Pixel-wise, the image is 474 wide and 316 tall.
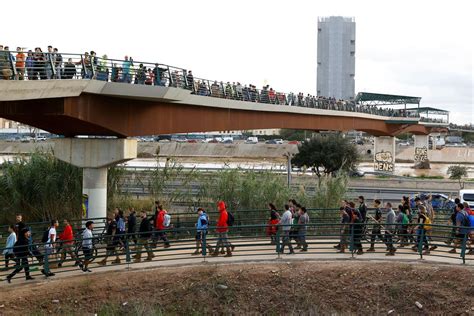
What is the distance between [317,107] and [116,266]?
102ft

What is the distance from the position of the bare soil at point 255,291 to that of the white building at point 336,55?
571ft

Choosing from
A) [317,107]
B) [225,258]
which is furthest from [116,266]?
[317,107]

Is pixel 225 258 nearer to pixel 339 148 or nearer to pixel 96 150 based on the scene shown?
pixel 96 150

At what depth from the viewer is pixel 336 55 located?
18850 centimetres

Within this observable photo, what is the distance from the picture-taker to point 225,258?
60.1 ft

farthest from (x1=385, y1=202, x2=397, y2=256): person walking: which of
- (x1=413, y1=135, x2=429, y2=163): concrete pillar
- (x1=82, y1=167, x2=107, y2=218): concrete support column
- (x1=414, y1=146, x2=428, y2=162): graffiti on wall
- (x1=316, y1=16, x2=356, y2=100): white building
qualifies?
(x1=316, y1=16, x2=356, y2=100): white building

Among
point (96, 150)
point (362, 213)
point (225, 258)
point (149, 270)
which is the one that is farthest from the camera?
point (96, 150)

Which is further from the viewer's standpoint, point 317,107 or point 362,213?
point 317,107

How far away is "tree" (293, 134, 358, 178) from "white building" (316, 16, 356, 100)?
437 feet

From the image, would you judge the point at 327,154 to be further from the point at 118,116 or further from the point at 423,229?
the point at 423,229

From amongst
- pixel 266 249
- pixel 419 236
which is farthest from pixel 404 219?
pixel 266 249

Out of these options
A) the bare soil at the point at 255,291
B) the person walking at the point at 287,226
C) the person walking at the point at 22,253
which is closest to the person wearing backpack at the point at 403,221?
the bare soil at the point at 255,291

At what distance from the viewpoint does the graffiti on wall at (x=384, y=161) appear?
230ft

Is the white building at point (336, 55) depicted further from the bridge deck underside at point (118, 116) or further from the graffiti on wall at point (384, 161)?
the bridge deck underside at point (118, 116)
